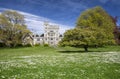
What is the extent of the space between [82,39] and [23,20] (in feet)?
158

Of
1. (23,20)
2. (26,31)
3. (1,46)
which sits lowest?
(1,46)

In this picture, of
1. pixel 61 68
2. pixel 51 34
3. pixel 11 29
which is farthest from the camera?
pixel 51 34

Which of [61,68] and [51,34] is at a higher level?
[51,34]

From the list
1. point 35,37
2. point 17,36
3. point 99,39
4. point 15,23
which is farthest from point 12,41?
point 35,37

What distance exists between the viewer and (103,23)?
77.6 meters

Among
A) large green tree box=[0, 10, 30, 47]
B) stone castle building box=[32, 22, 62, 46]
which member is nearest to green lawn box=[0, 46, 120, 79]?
large green tree box=[0, 10, 30, 47]

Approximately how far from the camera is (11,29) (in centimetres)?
8706

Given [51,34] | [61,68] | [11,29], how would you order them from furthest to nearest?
[51,34]
[11,29]
[61,68]

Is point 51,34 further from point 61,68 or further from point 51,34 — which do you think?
point 61,68

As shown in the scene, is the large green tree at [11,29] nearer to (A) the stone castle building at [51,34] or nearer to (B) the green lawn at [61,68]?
(A) the stone castle building at [51,34]

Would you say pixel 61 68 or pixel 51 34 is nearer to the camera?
pixel 61 68

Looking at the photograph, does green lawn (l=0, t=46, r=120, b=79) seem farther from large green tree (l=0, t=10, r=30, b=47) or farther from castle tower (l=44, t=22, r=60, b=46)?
castle tower (l=44, t=22, r=60, b=46)

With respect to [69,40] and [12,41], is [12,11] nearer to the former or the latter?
[12,41]

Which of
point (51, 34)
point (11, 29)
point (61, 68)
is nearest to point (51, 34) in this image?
point (51, 34)
